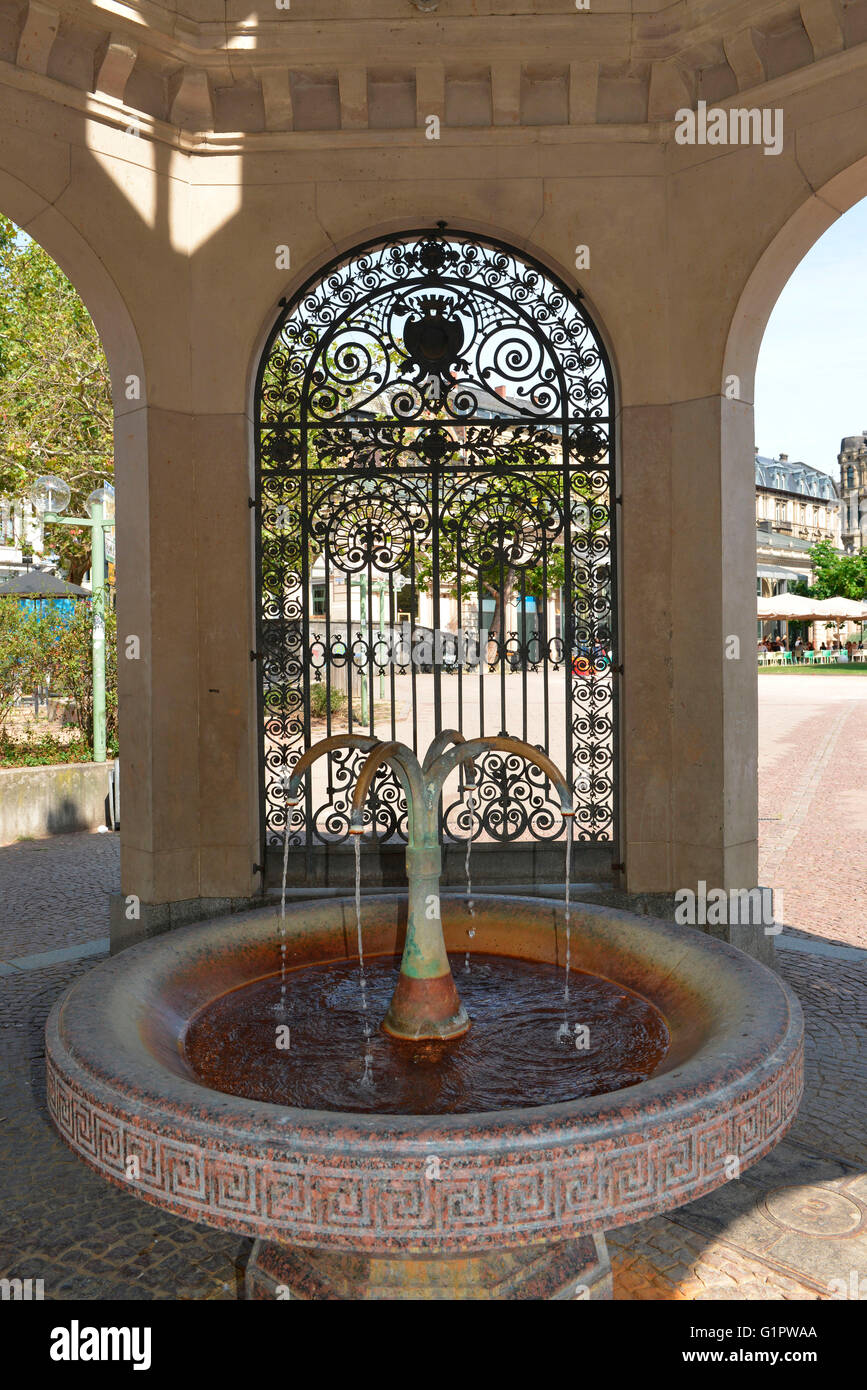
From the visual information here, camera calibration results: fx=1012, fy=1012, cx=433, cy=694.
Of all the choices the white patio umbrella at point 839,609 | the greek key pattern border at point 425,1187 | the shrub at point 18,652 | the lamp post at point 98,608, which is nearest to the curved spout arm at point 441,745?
the greek key pattern border at point 425,1187

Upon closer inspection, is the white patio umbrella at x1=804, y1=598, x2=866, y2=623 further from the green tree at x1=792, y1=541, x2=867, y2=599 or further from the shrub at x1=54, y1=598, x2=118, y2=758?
the shrub at x1=54, y1=598, x2=118, y2=758

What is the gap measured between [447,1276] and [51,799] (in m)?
8.69

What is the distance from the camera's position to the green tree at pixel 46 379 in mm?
14000

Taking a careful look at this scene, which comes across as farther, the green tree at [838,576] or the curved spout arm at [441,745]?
the green tree at [838,576]

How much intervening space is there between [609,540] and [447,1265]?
3.67m

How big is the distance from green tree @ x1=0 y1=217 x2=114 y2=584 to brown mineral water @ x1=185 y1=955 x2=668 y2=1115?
1218cm

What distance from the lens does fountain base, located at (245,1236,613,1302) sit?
2.38 metres

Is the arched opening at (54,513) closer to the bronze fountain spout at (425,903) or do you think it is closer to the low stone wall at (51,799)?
the low stone wall at (51,799)

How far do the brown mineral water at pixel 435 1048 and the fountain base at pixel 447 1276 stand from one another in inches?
14.4

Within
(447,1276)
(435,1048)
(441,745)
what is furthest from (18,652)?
(447,1276)

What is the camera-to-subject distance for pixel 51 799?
33.3ft
